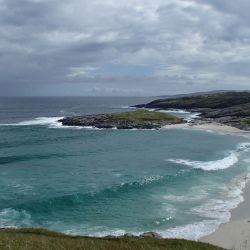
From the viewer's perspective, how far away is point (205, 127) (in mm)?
121688

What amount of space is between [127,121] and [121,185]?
3039 inches

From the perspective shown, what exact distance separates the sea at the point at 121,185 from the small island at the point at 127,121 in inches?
1199

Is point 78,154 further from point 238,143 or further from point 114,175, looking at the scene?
point 238,143

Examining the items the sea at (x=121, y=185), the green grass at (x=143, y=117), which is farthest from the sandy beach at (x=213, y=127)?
the sea at (x=121, y=185)

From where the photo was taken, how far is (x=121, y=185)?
161 ft

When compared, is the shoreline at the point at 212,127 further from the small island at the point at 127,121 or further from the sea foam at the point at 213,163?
the sea foam at the point at 213,163

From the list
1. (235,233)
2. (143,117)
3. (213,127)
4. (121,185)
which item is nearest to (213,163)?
(121,185)

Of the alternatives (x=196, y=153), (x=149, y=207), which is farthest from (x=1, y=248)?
(x=196, y=153)

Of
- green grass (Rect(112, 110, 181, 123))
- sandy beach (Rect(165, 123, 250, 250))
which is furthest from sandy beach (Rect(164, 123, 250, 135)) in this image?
sandy beach (Rect(165, 123, 250, 250))

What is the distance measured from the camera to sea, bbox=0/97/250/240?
3716cm

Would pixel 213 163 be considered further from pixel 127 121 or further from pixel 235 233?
pixel 127 121

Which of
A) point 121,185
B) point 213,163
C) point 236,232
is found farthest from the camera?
point 213,163

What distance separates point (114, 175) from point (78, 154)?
63.3 ft

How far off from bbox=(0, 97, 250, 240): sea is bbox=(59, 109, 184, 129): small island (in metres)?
30.5
